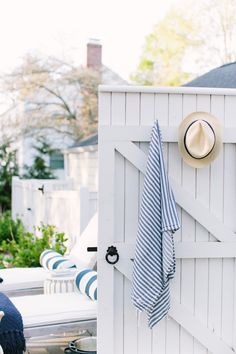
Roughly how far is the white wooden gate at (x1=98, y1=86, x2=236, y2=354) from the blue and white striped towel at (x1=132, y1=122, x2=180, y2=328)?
0.51 ft

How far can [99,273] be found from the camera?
3.42 metres

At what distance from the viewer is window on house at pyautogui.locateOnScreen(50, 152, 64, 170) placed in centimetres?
1934

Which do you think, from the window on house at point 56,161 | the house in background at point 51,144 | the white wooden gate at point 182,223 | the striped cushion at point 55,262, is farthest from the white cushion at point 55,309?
the window on house at point 56,161

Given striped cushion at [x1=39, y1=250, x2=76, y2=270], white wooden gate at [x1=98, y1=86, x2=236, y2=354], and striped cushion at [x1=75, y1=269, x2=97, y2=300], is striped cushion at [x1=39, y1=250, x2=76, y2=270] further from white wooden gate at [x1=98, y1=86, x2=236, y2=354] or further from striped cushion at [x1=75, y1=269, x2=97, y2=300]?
white wooden gate at [x1=98, y1=86, x2=236, y2=354]

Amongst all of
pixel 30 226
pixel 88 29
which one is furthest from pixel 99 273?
pixel 88 29

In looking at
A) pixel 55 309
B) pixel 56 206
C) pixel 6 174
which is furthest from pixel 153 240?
pixel 6 174

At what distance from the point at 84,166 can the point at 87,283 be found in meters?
10.1

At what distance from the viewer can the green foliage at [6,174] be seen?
618 inches

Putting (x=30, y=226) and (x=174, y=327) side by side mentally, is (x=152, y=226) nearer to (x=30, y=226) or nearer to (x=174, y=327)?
(x=174, y=327)

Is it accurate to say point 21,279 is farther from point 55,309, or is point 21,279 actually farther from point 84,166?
point 84,166

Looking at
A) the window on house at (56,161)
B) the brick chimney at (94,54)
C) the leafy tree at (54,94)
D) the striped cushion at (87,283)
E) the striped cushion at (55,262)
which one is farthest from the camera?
the brick chimney at (94,54)

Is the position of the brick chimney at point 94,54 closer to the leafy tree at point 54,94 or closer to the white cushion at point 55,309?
the leafy tree at point 54,94

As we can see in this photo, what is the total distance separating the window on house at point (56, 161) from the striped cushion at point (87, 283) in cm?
1437

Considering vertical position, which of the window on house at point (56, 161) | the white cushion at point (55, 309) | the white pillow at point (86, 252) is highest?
the window on house at point (56, 161)
